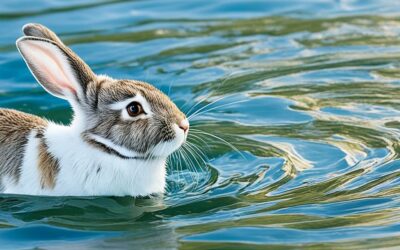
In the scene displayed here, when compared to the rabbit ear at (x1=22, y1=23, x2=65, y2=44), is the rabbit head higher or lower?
lower

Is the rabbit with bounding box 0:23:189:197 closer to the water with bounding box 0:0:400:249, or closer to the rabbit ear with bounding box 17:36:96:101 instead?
the rabbit ear with bounding box 17:36:96:101

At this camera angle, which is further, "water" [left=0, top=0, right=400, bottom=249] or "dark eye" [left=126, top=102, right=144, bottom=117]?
"dark eye" [left=126, top=102, right=144, bottom=117]

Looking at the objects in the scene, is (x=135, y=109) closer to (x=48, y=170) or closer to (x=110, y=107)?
(x=110, y=107)

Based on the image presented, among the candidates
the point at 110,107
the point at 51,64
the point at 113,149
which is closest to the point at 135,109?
the point at 110,107

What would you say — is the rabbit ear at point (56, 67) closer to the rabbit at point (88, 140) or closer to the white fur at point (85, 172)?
the rabbit at point (88, 140)

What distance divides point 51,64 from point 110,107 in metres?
0.46

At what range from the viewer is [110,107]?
23.5ft

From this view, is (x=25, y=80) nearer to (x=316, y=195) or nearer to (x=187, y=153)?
(x=187, y=153)

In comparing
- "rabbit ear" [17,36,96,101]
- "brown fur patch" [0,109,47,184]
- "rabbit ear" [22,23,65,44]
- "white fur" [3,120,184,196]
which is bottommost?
"white fur" [3,120,184,196]

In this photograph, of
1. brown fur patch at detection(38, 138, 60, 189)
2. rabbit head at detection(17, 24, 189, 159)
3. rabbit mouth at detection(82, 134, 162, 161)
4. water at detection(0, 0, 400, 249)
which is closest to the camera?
water at detection(0, 0, 400, 249)

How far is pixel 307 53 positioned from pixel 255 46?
58cm

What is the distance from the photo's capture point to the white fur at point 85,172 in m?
7.18

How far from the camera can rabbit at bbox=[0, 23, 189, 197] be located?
7066 mm

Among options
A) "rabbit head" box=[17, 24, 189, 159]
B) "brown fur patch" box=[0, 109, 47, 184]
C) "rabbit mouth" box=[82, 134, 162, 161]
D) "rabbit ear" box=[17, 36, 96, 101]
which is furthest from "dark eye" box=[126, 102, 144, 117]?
"brown fur patch" box=[0, 109, 47, 184]
